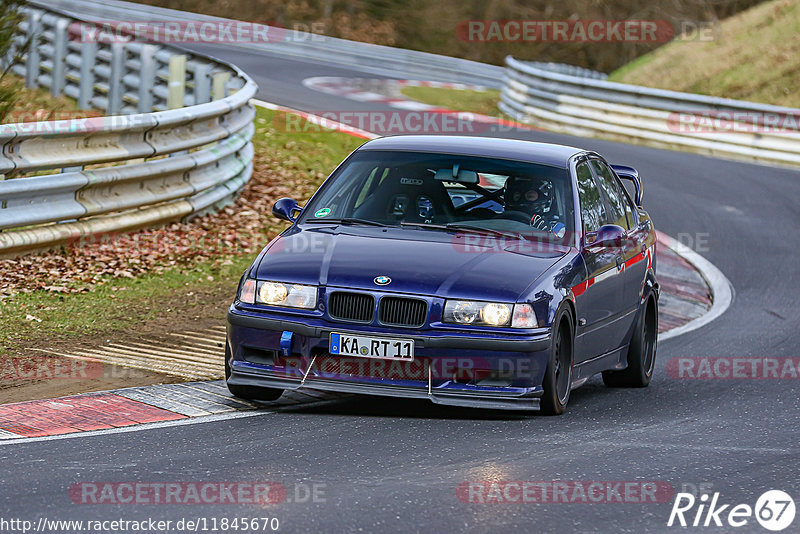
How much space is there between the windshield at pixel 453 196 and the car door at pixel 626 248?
2.55 feet

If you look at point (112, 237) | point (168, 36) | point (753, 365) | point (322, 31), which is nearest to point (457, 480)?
point (753, 365)

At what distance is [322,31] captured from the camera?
5444 centimetres

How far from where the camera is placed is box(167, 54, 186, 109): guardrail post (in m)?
18.6

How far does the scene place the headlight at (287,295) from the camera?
7.48 meters

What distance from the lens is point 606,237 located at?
848 cm

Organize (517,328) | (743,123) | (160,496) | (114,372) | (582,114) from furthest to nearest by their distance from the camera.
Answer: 1. (582,114)
2. (743,123)
3. (114,372)
4. (517,328)
5. (160,496)

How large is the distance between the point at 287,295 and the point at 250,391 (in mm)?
695

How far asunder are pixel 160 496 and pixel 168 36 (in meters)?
34.5

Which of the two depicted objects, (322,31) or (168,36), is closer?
(168,36)

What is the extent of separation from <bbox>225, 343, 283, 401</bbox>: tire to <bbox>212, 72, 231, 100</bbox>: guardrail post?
10917mm

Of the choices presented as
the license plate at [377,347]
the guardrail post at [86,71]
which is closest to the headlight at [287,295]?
the license plate at [377,347]

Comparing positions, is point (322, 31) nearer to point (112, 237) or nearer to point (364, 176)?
point (112, 237)

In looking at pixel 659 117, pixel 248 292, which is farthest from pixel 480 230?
pixel 659 117

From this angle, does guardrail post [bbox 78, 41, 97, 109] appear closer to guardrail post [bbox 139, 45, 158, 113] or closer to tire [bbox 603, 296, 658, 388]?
guardrail post [bbox 139, 45, 158, 113]
